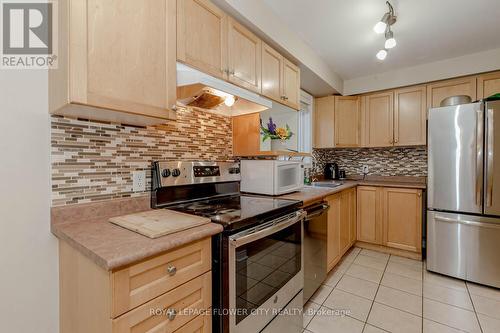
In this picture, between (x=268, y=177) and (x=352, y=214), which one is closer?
(x=268, y=177)

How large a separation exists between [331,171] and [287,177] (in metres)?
1.78

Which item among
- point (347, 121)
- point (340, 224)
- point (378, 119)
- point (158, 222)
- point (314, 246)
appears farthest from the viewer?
point (347, 121)

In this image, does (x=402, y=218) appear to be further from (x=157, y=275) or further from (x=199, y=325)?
(x=157, y=275)

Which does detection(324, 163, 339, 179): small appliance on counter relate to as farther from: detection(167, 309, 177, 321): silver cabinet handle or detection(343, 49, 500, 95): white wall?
detection(167, 309, 177, 321): silver cabinet handle

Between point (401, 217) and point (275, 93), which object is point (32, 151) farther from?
point (401, 217)

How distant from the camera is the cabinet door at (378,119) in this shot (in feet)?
10.4

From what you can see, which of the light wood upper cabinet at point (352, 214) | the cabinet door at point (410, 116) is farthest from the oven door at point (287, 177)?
the cabinet door at point (410, 116)

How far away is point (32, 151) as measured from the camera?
105 centimetres

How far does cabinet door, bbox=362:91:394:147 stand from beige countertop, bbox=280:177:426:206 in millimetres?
516

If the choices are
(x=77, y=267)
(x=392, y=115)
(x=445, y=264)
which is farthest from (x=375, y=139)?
(x=77, y=267)

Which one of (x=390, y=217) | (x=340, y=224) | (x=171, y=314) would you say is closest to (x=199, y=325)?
(x=171, y=314)

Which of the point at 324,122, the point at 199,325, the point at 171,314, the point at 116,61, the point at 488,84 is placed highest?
the point at 488,84

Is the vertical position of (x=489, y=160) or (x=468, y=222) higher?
(x=489, y=160)

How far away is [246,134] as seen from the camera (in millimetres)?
2035
